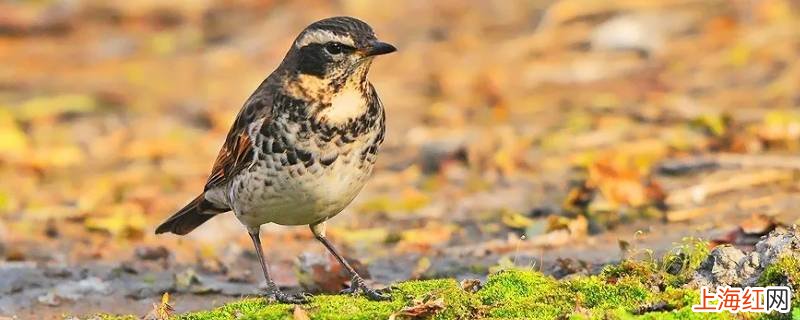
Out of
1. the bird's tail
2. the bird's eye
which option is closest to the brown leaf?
the bird's eye

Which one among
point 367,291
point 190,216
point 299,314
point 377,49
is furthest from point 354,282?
point 190,216

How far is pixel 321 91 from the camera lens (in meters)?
6.82

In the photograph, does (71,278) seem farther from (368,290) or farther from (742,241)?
(742,241)

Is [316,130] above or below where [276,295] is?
above

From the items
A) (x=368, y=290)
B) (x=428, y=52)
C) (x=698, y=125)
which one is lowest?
(x=368, y=290)

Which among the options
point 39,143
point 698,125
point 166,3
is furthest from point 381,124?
point 166,3

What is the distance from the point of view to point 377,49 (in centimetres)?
665

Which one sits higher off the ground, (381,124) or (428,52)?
(428,52)

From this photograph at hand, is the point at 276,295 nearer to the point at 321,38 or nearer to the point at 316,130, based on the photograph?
the point at 316,130

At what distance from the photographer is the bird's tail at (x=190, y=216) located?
8.17 metres

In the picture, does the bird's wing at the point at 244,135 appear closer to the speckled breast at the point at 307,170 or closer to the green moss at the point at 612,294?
the speckled breast at the point at 307,170

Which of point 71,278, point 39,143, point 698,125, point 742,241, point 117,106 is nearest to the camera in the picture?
point 742,241

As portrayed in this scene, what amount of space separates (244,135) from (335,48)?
2.68 ft

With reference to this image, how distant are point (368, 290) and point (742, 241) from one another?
2290mm
